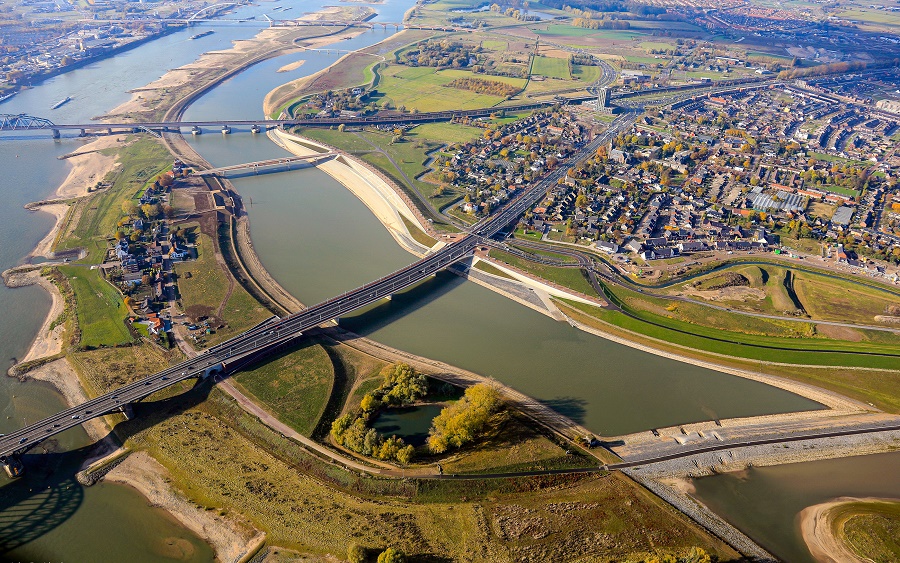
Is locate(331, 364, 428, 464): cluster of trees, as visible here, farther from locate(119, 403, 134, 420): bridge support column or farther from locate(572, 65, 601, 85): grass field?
locate(572, 65, 601, 85): grass field

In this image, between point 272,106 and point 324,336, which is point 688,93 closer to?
point 272,106

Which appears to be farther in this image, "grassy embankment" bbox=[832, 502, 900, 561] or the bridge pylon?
the bridge pylon

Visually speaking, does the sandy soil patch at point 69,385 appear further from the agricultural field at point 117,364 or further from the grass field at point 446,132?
the grass field at point 446,132

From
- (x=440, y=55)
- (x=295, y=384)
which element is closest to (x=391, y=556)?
(x=295, y=384)

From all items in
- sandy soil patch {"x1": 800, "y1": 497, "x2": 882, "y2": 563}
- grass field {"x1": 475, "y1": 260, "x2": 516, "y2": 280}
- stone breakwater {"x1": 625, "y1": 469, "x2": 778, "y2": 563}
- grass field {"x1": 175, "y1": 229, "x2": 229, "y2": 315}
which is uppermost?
grass field {"x1": 175, "y1": 229, "x2": 229, "y2": 315}

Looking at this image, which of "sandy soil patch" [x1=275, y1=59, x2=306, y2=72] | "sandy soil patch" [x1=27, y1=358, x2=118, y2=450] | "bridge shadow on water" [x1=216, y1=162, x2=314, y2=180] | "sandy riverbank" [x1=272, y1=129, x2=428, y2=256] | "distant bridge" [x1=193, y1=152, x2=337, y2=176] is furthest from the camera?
"sandy soil patch" [x1=275, y1=59, x2=306, y2=72]

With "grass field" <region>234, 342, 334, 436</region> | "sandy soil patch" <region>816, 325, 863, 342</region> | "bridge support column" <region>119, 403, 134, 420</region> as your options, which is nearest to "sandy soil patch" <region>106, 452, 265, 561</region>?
"bridge support column" <region>119, 403, 134, 420</region>

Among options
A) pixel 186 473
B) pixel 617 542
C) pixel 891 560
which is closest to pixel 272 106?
pixel 186 473
